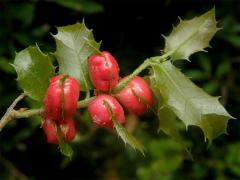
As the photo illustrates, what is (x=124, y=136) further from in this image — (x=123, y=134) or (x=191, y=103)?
(x=191, y=103)

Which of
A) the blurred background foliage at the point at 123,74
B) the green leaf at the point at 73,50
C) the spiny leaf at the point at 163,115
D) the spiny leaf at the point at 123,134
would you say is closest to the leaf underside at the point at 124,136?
the spiny leaf at the point at 123,134

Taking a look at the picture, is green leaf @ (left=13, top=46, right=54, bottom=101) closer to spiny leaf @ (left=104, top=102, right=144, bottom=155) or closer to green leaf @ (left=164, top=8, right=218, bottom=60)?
spiny leaf @ (left=104, top=102, right=144, bottom=155)

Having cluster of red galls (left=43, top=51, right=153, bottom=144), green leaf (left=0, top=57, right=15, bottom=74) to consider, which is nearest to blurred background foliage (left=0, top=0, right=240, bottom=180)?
green leaf (left=0, top=57, right=15, bottom=74)

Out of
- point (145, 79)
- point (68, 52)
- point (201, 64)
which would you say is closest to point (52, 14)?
point (201, 64)

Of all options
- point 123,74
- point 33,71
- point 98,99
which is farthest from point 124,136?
point 123,74

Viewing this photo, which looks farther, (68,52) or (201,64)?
(201,64)

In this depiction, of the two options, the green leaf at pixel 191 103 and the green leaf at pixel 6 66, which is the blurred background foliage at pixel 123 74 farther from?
the green leaf at pixel 191 103

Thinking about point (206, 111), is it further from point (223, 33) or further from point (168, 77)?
point (223, 33)
